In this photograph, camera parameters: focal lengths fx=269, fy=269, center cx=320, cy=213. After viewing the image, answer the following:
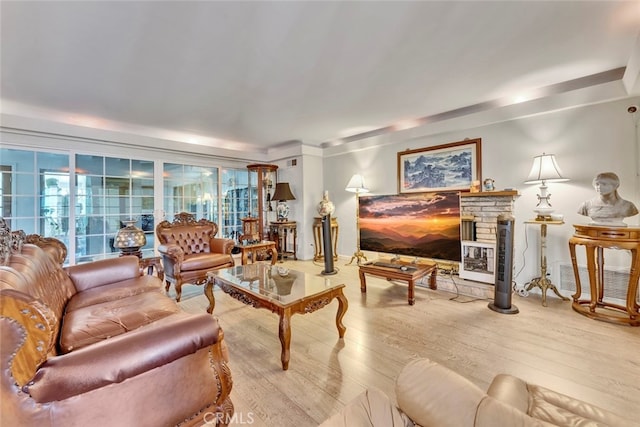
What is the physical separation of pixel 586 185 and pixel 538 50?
1.70 m

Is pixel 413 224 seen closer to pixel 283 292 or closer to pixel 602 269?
pixel 602 269

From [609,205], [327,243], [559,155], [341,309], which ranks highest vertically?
[559,155]

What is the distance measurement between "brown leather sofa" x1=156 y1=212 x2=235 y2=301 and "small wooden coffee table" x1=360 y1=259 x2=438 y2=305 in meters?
1.89

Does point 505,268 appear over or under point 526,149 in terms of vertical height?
under

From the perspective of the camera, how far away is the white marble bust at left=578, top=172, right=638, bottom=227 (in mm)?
2514

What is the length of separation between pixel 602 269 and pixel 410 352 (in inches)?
94.9

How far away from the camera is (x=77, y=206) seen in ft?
13.2

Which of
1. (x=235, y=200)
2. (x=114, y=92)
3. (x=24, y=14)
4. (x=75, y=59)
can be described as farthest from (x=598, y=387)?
(x=235, y=200)

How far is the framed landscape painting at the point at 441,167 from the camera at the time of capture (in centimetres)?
380

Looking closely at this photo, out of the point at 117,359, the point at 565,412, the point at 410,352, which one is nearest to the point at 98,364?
the point at 117,359

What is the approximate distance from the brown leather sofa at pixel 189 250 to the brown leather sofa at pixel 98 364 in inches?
60.6

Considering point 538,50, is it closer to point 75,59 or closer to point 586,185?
point 586,185

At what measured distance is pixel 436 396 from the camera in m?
0.72

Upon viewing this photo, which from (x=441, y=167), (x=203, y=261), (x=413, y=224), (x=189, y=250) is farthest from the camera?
(x=441, y=167)
